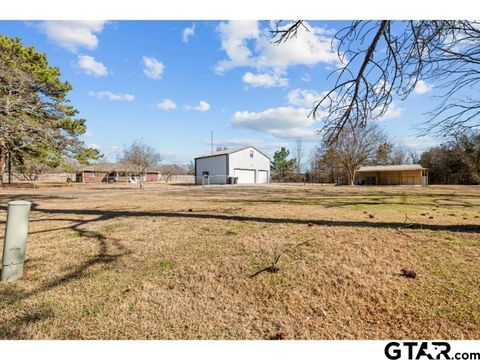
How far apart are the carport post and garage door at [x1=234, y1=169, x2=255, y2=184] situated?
34601 millimetres

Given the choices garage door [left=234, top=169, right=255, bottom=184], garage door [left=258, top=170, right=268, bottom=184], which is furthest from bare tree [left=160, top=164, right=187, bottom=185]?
garage door [left=258, top=170, right=268, bottom=184]

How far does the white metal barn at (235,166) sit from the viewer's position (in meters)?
37.0

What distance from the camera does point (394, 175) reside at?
1508 inches

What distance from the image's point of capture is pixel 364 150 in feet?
112

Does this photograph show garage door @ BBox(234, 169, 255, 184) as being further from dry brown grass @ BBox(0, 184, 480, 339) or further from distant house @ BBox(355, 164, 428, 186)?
dry brown grass @ BBox(0, 184, 480, 339)

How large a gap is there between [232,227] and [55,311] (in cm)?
328

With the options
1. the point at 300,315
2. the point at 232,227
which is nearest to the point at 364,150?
the point at 232,227

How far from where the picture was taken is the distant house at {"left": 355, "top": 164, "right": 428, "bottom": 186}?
3594cm

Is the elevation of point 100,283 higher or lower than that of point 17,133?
lower
